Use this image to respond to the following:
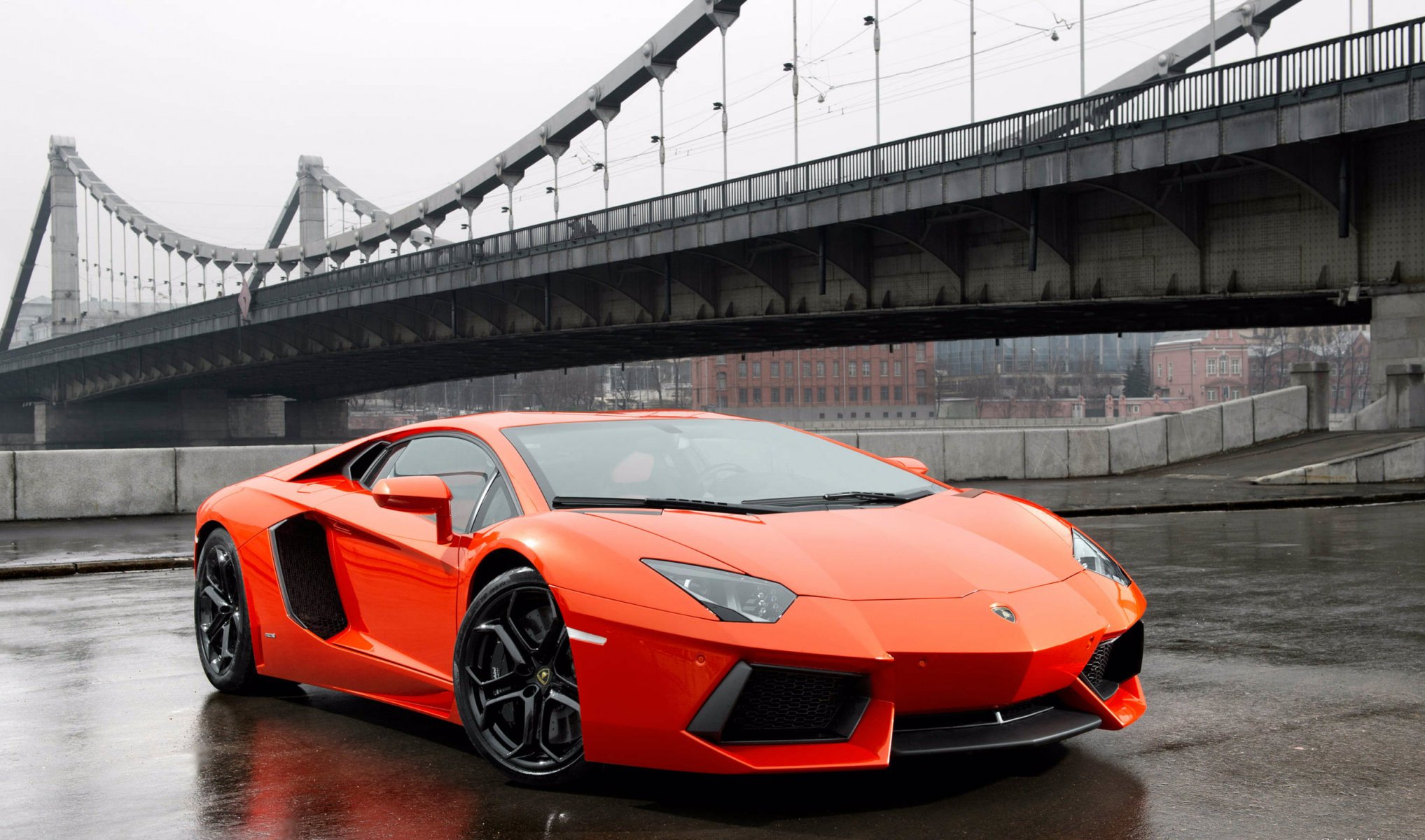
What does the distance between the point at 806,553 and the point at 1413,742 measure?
213 centimetres

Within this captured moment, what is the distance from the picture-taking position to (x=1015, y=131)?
98.1 ft

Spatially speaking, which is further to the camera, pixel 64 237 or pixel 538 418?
pixel 64 237

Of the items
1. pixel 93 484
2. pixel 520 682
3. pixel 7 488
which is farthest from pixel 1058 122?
pixel 520 682

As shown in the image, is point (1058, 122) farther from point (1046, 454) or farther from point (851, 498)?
point (851, 498)

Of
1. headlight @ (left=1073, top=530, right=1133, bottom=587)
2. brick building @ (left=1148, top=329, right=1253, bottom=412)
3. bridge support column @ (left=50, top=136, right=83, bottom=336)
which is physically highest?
bridge support column @ (left=50, top=136, right=83, bottom=336)

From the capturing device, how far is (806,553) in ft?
13.3

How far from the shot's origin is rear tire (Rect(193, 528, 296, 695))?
19.2 feet

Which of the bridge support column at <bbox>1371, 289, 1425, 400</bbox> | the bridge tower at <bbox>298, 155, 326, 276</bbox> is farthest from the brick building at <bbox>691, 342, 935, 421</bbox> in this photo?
the bridge support column at <bbox>1371, 289, 1425, 400</bbox>

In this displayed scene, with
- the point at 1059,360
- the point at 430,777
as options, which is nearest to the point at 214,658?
the point at 430,777

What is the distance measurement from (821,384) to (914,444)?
11004 cm

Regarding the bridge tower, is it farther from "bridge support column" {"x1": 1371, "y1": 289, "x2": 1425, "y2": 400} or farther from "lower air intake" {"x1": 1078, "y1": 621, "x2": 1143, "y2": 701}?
"lower air intake" {"x1": 1078, "y1": 621, "x2": 1143, "y2": 701}

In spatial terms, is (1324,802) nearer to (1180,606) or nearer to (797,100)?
(1180,606)

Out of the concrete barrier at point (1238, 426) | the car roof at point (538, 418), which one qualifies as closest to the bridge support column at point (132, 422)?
the concrete barrier at point (1238, 426)

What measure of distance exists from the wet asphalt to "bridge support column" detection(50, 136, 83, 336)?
108792 mm
